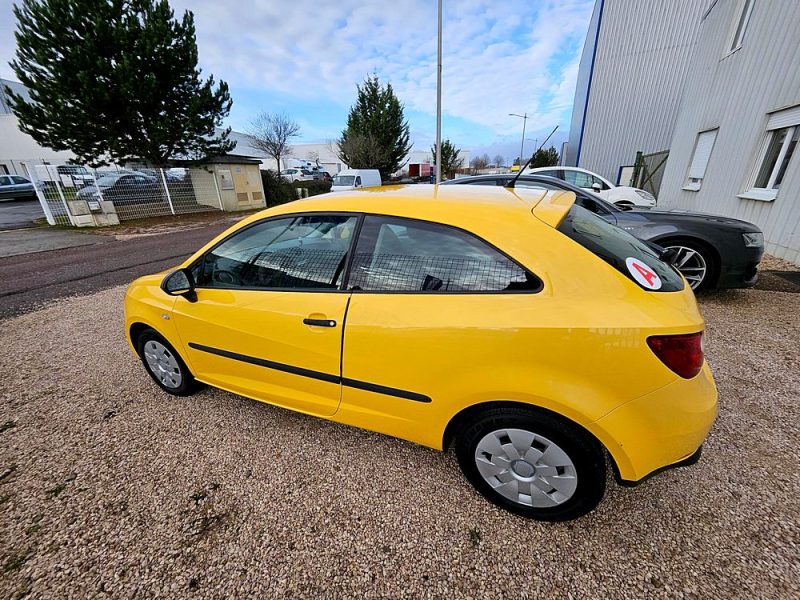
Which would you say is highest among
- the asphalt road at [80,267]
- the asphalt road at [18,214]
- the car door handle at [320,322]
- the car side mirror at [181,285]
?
the car side mirror at [181,285]

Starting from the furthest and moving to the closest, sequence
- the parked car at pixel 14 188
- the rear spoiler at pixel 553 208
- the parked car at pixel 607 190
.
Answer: the parked car at pixel 14 188 → the parked car at pixel 607 190 → the rear spoiler at pixel 553 208

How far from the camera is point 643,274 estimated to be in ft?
5.14

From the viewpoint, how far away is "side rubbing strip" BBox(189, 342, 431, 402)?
174 cm

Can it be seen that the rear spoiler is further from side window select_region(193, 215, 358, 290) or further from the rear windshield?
side window select_region(193, 215, 358, 290)

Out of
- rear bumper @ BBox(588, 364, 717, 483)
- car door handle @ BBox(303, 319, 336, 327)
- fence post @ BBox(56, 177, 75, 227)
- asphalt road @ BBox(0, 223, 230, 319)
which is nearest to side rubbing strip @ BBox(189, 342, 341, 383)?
car door handle @ BBox(303, 319, 336, 327)

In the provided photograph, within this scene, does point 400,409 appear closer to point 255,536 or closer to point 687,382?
point 255,536

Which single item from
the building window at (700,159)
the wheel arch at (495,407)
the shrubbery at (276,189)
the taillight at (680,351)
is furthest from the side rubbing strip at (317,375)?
the shrubbery at (276,189)

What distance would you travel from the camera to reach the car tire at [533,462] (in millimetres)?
1515

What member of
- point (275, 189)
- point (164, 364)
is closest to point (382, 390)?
point (164, 364)

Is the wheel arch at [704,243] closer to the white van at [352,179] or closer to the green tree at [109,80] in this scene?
the white van at [352,179]

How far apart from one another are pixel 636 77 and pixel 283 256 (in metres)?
20.9

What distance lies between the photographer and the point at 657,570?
4.82ft

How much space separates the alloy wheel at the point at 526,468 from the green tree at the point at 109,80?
17.0 m

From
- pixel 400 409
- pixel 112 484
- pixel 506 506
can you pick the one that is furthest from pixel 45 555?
pixel 506 506
